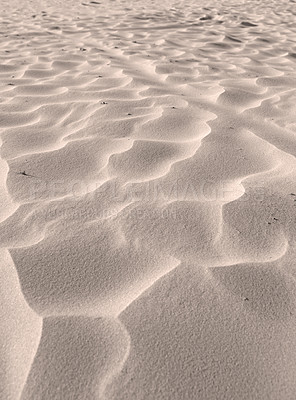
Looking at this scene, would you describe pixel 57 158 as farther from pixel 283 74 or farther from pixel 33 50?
pixel 33 50

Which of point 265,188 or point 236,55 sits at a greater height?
point 265,188

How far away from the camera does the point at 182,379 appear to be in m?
1.02

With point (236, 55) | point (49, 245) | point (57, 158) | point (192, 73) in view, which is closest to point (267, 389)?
point (49, 245)

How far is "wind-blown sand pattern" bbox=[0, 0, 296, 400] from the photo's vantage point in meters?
1.04

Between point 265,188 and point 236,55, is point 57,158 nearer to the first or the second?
point 265,188

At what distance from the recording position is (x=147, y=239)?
145 cm

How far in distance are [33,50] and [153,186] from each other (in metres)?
3.14

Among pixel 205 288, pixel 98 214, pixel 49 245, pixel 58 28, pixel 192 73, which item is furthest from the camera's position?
pixel 58 28

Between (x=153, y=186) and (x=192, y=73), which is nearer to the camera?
(x=153, y=186)

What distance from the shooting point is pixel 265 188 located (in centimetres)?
173

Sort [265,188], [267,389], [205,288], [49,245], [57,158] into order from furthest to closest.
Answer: [57,158] < [265,188] < [49,245] < [205,288] < [267,389]

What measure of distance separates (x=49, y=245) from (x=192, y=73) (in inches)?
97.7

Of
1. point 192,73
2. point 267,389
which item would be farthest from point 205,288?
point 192,73

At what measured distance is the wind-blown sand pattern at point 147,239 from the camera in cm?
104
